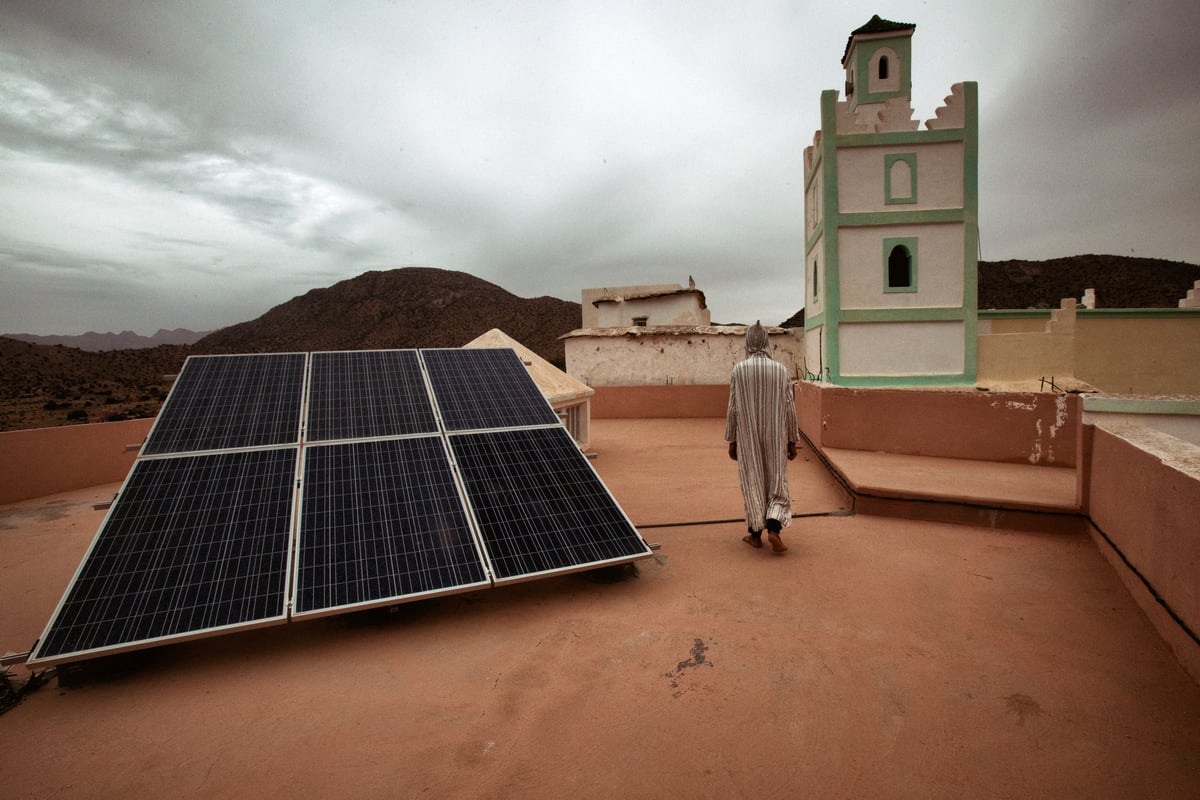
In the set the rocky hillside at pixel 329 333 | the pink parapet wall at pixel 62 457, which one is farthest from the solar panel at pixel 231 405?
the rocky hillside at pixel 329 333

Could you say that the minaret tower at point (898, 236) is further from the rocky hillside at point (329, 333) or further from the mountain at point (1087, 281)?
the mountain at point (1087, 281)

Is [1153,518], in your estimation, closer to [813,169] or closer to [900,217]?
[900,217]

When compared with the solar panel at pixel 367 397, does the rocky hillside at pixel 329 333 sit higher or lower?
higher

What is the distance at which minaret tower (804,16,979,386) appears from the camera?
15.0 m

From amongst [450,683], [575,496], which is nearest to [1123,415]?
[575,496]

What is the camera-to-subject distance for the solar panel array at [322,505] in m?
3.54

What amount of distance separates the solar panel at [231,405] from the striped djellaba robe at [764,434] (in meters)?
4.06

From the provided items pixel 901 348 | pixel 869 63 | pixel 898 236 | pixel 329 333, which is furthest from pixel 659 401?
pixel 329 333

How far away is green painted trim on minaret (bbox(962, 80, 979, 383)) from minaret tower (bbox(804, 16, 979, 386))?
1.0 inches

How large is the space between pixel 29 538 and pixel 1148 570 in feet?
39.6

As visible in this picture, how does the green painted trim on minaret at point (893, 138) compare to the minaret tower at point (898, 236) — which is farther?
the minaret tower at point (898, 236)

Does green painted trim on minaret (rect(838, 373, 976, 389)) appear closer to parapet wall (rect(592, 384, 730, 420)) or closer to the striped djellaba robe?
parapet wall (rect(592, 384, 730, 420))

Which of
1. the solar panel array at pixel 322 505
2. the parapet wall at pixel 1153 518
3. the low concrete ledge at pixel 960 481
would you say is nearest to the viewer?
the parapet wall at pixel 1153 518

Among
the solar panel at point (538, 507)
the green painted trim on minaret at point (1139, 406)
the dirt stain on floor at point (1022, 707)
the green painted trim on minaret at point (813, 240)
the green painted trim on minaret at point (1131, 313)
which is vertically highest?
the green painted trim on minaret at point (813, 240)
